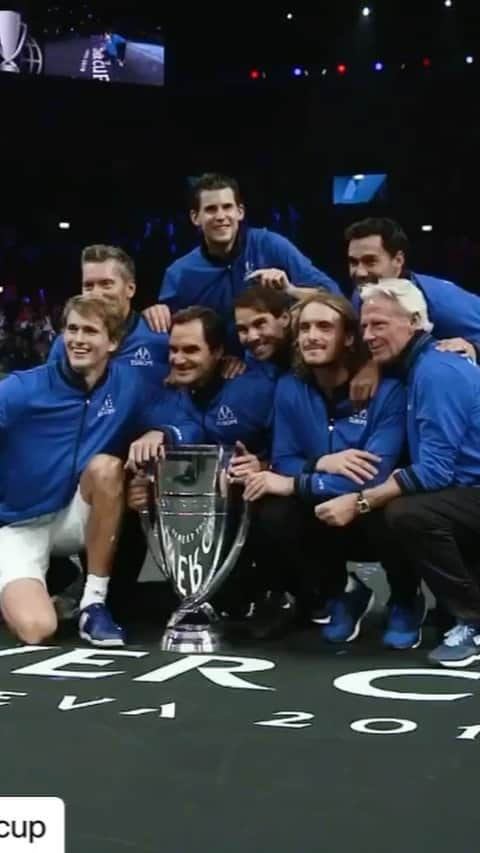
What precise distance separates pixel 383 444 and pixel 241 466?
0.37 metres

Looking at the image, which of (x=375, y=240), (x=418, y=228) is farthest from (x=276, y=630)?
(x=418, y=228)

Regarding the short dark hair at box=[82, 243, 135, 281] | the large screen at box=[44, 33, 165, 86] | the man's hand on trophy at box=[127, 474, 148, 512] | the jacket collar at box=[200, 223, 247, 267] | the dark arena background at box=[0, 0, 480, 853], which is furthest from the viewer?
the dark arena background at box=[0, 0, 480, 853]

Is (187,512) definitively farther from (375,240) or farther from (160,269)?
(160,269)

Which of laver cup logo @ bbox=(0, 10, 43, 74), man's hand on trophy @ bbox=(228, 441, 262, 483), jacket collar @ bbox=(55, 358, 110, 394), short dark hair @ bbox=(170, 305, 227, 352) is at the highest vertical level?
laver cup logo @ bbox=(0, 10, 43, 74)

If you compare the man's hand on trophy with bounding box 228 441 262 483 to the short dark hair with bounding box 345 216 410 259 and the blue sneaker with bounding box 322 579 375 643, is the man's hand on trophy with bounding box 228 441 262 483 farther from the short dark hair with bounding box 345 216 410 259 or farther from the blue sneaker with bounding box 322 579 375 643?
the short dark hair with bounding box 345 216 410 259

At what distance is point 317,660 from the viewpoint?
9.54 ft

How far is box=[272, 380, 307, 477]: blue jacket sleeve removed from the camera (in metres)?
3.19

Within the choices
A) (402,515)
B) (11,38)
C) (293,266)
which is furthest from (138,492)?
(11,38)

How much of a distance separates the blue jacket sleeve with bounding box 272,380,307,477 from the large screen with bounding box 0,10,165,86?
9439 mm

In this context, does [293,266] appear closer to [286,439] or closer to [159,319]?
[159,319]

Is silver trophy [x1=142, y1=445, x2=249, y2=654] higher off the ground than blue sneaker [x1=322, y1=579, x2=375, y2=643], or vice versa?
silver trophy [x1=142, y1=445, x2=249, y2=654]

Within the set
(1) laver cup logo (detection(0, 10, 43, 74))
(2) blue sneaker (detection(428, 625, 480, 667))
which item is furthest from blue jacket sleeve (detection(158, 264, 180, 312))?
(1) laver cup logo (detection(0, 10, 43, 74))

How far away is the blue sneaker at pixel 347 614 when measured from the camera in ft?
10.3

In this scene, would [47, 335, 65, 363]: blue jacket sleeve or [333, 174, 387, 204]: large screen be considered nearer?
[47, 335, 65, 363]: blue jacket sleeve
